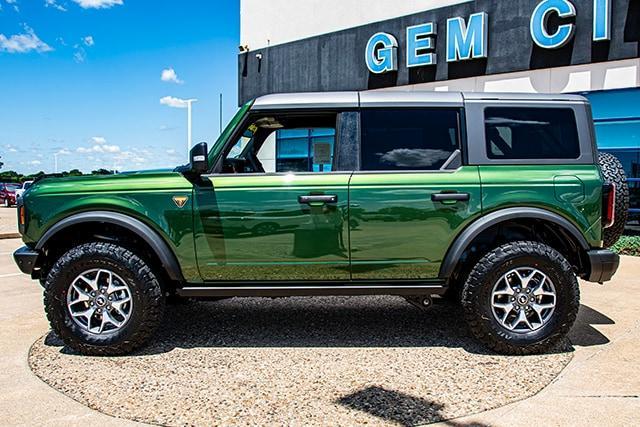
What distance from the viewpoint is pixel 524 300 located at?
4203mm

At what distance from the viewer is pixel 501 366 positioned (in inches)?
156

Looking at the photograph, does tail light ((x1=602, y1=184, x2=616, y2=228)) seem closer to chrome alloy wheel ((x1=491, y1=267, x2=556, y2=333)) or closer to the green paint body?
the green paint body

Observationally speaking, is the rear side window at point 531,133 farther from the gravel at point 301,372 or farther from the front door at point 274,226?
the gravel at point 301,372

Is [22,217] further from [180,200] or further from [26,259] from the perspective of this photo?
[180,200]

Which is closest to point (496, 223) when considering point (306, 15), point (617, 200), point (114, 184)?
point (617, 200)

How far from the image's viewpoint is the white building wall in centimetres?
1459

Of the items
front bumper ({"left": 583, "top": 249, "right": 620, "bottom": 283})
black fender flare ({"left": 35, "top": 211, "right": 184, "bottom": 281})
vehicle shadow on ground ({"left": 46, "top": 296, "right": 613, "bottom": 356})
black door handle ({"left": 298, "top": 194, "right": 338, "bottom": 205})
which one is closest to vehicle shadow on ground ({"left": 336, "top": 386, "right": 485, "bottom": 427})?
vehicle shadow on ground ({"left": 46, "top": 296, "right": 613, "bottom": 356})

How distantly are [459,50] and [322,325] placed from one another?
10124 mm

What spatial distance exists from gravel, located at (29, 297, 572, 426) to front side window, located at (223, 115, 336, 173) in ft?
4.89

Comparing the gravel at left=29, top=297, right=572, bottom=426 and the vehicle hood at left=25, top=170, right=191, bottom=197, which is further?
the vehicle hood at left=25, top=170, right=191, bottom=197

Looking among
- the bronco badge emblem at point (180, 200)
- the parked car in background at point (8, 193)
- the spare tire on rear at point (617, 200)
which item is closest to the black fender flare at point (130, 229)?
the bronco badge emblem at point (180, 200)

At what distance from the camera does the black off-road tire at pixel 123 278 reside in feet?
13.7

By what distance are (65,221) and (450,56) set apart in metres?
11.3

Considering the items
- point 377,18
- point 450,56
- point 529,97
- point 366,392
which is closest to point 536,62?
point 450,56
